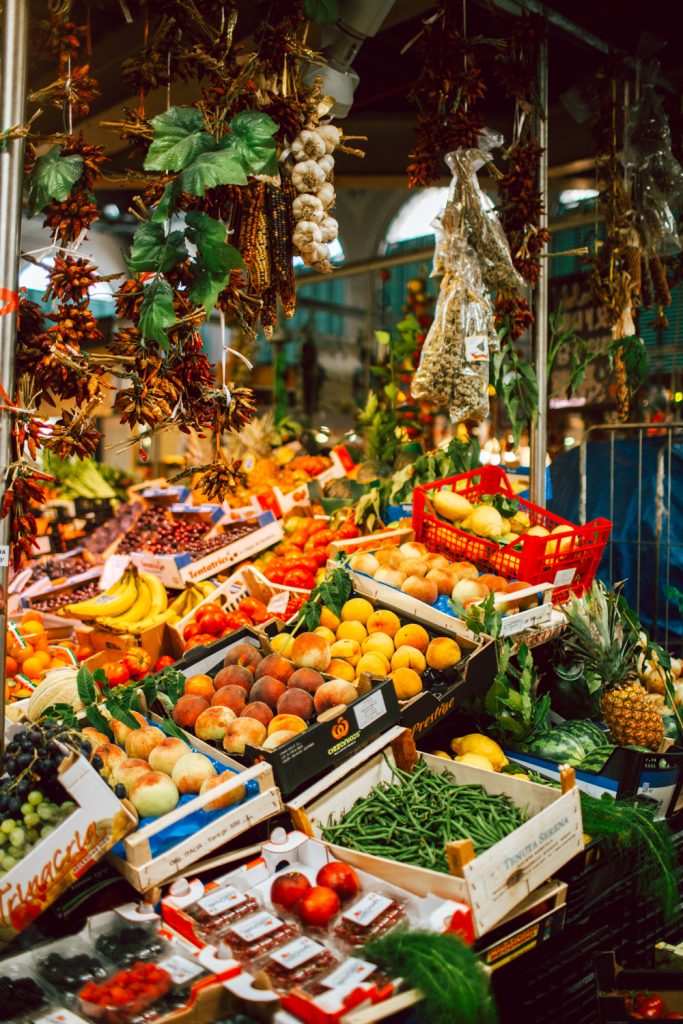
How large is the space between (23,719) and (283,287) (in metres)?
1.60

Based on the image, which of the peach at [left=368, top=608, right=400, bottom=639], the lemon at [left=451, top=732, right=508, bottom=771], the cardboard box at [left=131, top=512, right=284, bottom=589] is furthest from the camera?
the cardboard box at [left=131, top=512, right=284, bottom=589]

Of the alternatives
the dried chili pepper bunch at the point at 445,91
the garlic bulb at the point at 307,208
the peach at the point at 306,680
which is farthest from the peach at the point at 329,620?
the dried chili pepper bunch at the point at 445,91

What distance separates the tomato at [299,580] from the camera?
155 inches

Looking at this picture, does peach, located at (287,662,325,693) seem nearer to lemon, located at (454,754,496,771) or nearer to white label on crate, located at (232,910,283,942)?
lemon, located at (454,754,496,771)

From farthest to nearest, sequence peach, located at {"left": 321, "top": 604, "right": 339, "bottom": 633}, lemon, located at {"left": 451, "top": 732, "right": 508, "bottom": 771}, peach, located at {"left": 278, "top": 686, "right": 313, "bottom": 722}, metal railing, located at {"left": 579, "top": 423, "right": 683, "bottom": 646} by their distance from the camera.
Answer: metal railing, located at {"left": 579, "top": 423, "right": 683, "bottom": 646}, peach, located at {"left": 321, "top": 604, "right": 339, "bottom": 633}, lemon, located at {"left": 451, "top": 732, "right": 508, "bottom": 771}, peach, located at {"left": 278, "top": 686, "right": 313, "bottom": 722}

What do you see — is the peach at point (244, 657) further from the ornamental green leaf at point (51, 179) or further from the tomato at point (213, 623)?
the ornamental green leaf at point (51, 179)

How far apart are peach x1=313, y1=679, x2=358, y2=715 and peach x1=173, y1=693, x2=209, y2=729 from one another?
0.35m

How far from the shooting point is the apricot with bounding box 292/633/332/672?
265cm

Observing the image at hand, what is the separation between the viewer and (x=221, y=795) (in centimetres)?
206

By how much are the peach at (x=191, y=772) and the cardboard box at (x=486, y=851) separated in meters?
0.25

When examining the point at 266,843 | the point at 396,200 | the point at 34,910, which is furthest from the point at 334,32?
the point at 396,200

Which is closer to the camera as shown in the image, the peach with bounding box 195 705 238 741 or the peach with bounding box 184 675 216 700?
the peach with bounding box 195 705 238 741

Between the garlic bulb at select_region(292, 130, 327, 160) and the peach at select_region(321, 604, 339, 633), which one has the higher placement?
the garlic bulb at select_region(292, 130, 327, 160)

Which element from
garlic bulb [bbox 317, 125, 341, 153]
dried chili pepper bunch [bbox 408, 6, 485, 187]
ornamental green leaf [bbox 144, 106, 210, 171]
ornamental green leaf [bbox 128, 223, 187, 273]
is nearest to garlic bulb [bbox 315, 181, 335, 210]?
garlic bulb [bbox 317, 125, 341, 153]
